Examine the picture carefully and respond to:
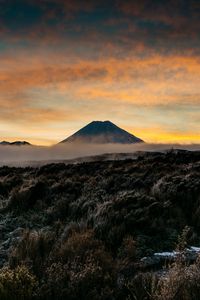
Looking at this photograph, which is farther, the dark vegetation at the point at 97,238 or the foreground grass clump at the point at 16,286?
the dark vegetation at the point at 97,238

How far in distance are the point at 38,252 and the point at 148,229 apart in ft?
10.0

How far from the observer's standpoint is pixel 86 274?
5.72m

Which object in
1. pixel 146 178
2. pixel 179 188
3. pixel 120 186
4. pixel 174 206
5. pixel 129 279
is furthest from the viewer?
pixel 146 178

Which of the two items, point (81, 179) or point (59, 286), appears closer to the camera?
point (59, 286)

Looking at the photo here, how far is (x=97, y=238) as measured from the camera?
30.3 feet

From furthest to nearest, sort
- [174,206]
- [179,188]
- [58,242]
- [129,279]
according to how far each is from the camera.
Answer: [179,188] → [174,206] → [58,242] → [129,279]

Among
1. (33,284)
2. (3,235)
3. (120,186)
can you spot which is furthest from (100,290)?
(120,186)

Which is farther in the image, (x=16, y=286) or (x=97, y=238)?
(x=97, y=238)

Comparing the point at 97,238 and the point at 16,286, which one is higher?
the point at 16,286

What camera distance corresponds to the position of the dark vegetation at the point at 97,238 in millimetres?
5465

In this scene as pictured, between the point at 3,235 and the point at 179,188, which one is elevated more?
the point at 179,188

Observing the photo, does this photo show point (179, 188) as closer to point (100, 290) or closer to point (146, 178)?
point (146, 178)

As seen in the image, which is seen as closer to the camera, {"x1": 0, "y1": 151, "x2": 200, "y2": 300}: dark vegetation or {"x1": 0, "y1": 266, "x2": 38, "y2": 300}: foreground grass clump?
{"x1": 0, "y1": 266, "x2": 38, "y2": 300}: foreground grass clump

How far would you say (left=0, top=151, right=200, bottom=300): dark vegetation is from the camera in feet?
17.9
